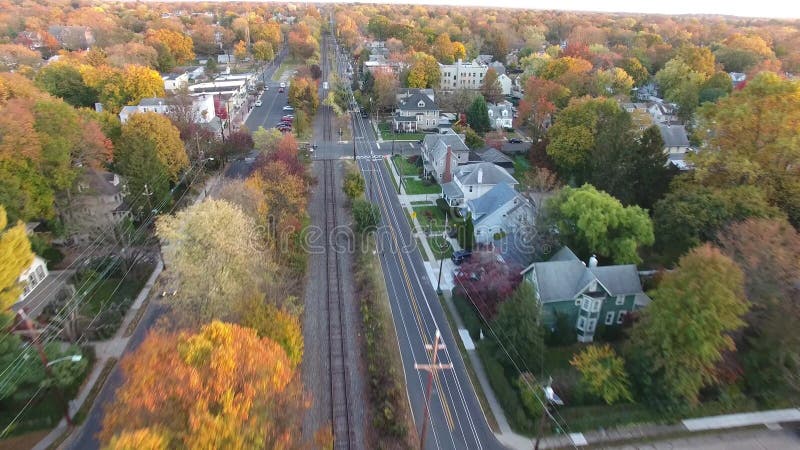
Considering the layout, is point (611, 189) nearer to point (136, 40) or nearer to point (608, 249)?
point (608, 249)

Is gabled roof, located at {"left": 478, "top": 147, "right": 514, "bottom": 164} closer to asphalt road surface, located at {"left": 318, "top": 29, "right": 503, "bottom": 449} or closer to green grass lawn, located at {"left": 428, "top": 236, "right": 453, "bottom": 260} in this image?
asphalt road surface, located at {"left": 318, "top": 29, "right": 503, "bottom": 449}

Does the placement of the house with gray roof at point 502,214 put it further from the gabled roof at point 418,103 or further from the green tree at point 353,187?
the gabled roof at point 418,103

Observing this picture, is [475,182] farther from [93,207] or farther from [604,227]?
[93,207]

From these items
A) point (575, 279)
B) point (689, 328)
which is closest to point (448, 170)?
point (575, 279)

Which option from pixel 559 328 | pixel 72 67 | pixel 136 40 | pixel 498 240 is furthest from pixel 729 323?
pixel 136 40

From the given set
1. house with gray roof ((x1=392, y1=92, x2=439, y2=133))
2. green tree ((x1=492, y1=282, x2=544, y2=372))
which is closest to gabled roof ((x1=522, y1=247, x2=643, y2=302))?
green tree ((x1=492, y1=282, x2=544, y2=372))

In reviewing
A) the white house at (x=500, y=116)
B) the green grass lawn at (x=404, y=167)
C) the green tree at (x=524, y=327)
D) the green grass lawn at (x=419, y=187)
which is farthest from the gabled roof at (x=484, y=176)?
the white house at (x=500, y=116)
